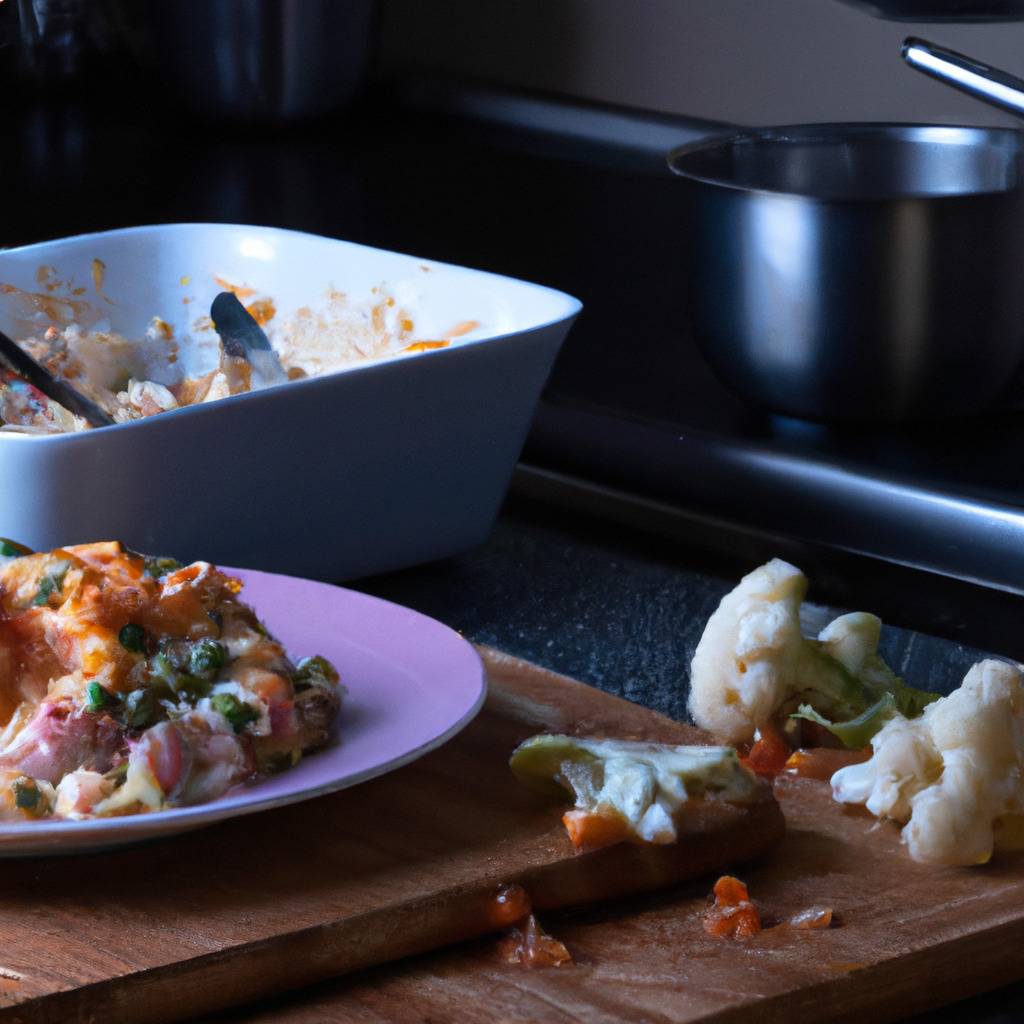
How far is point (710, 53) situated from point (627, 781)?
1.87 meters

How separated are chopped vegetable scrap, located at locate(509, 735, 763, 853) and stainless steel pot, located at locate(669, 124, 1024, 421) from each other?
0.45m

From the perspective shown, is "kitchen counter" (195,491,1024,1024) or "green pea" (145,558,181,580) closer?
"green pea" (145,558,181,580)

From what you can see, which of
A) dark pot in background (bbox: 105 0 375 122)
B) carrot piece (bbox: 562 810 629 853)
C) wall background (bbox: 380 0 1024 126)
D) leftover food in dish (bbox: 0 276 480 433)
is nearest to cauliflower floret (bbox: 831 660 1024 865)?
carrot piece (bbox: 562 810 629 853)

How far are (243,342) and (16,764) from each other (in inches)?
20.5

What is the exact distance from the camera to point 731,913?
2.52ft

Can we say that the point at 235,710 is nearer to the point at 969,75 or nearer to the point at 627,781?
the point at 627,781

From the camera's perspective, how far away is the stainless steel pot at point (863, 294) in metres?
1.21

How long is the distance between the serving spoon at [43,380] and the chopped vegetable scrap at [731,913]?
0.55 meters

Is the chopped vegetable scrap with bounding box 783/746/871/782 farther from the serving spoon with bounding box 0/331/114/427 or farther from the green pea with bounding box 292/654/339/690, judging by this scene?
the serving spoon with bounding box 0/331/114/427

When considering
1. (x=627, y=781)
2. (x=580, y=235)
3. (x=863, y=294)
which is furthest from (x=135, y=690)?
(x=580, y=235)

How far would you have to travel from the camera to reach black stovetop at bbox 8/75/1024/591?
125 cm

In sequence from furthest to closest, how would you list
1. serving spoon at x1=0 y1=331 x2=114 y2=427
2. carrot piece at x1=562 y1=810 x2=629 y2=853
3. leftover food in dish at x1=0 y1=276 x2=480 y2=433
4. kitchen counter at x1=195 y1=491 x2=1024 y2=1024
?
leftover food in dish at x1=0 y1=276 x2=480 y2=433 < serving spoon at x1=0 y1=331 x2=114 y2=427 < kitchen counter at x1=195 y1=491 x2=1024 y2=1024 < carrot piece at x1=562 y1=810 x2=629 y2=853

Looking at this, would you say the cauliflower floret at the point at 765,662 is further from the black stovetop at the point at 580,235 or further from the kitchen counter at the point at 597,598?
the black stovetop at the point at 580,235

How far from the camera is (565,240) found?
200cm
